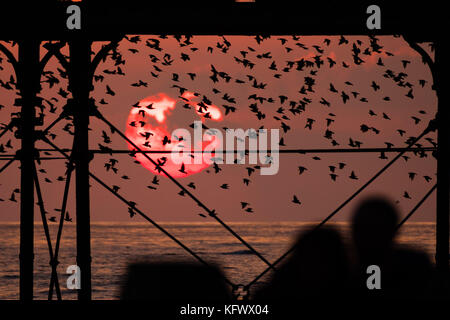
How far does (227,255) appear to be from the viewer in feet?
210

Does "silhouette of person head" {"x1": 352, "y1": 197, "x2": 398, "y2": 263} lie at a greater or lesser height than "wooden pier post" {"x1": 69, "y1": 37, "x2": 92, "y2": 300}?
lesser

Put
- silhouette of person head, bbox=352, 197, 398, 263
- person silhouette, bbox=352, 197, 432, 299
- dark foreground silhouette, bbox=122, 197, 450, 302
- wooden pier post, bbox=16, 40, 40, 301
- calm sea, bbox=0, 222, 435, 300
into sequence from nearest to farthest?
wooden pier post, bbox=16, 40, 40, 301 < dark foreground silhouette, bbox=122, 197, 450, 302 < person silhouette, bbox=352, 197, 432, 299 < silhouette of person head, bbox=352, 197, 398, 263 < calm sea, bbox=0, 222, 435, 300

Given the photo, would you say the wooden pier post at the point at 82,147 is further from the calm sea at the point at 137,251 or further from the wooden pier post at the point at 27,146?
the calm sea at the point at 137,251

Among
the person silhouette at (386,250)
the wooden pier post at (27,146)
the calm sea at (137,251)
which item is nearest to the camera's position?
the wooden pier post at (27,146)

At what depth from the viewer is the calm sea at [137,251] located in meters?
48.1

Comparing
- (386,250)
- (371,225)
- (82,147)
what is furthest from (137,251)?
(82,147)

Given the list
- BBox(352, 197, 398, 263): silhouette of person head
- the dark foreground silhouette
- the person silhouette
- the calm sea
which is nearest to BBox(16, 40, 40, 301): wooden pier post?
the dark foreground silhouette

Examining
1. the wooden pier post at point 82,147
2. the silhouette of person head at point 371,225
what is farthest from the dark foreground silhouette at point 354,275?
the wooden pier post at point 82,147

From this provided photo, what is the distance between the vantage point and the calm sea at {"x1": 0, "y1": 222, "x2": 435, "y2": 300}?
48.1 metres

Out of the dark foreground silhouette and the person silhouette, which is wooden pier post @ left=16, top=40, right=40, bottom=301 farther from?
the person silhouette
